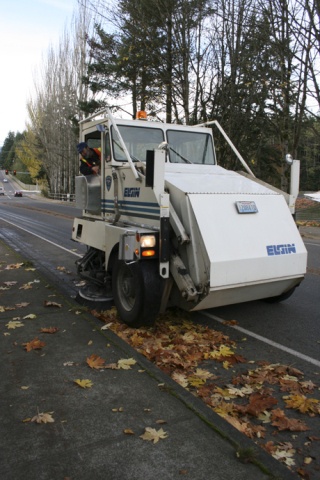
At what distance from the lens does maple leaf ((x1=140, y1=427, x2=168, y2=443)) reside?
282cm

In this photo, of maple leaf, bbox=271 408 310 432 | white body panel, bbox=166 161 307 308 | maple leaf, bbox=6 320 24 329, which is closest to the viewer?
maple leaf, bbox=271 408 310 432

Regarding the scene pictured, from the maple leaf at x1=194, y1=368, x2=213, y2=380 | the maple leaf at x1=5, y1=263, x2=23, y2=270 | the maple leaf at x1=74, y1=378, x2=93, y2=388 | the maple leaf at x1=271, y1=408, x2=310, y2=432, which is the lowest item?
the maple leaf at x1=271, y1=408, x2=310, y2=432

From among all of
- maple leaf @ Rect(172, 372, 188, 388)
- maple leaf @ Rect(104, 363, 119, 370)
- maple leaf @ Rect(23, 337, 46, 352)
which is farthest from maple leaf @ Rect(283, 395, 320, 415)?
maple leaf @ Rect(23, 337, 46, 352)

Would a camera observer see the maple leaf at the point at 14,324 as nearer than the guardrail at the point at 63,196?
Yes

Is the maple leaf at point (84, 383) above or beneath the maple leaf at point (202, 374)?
above

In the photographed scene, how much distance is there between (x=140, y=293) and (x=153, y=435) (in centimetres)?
207

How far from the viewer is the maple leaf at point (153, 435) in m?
2.82

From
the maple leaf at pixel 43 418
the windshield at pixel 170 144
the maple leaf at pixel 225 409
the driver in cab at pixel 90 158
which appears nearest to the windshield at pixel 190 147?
the windshield at pixel 170 144

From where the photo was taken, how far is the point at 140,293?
188 inches

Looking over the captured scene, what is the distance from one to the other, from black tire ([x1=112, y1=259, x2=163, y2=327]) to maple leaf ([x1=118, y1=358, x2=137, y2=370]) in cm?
85

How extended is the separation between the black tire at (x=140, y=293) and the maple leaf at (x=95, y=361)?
90 cm

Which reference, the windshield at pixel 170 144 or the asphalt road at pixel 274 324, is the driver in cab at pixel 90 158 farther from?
the asphalt road at pixel 274 324

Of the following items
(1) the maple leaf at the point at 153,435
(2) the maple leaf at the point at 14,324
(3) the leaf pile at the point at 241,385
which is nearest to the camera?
(1) the maple leaf at the point at 153,435

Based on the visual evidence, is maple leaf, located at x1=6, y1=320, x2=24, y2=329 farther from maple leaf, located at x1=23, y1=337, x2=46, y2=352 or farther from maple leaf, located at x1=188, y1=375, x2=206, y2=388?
maple leaf, located at x1=188, y1=375, x2=206, y2=388
